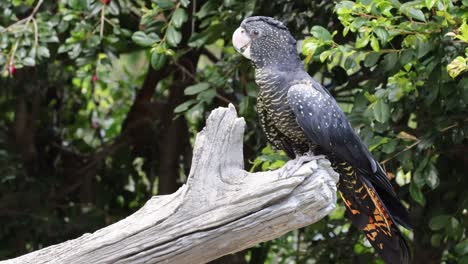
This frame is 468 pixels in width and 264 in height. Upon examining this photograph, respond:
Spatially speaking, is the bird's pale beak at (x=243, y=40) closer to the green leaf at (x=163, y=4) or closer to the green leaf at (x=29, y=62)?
the green leaf at (x=163, y=4)

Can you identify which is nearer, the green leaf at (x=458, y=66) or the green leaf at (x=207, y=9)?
the green leaf at (x=458, y=66)

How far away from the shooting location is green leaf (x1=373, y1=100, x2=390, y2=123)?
105 inches

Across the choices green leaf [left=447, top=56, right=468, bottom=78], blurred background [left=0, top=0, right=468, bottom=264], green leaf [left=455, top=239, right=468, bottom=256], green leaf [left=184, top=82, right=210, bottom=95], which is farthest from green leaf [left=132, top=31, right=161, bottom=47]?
green leaf [left=455, top=239, right=468, bottom=256]

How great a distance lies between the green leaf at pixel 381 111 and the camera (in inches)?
105

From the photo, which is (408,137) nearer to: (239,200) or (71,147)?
(239,200)

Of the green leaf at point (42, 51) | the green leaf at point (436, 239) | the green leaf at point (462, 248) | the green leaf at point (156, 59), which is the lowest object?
the green leaf at point (436, 239)

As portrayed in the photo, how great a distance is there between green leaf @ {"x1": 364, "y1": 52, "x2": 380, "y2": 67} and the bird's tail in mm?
429

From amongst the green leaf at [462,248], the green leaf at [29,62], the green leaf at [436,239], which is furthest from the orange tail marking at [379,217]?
the green leaf at [29,62]

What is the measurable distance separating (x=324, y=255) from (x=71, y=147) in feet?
4.81

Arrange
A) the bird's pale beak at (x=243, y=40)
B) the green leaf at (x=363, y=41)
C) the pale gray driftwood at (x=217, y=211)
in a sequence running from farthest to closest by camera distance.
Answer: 1. the green leaf at (x=363, y=41)
2. the bird's pale beak at (x=243, y=40)
3. the pale gray driftwood at (x=217, y=211)

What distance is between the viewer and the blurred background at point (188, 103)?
268cm

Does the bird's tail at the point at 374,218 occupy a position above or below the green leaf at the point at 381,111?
below

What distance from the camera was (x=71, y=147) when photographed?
4273 mm

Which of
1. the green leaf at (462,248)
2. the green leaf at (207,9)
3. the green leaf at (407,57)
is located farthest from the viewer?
the green leaf at (207,9)
